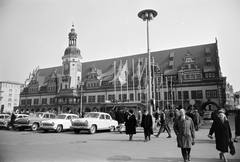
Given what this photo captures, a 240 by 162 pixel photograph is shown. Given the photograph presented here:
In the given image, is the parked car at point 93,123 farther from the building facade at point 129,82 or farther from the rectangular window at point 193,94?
the rectangular window at point 193,94

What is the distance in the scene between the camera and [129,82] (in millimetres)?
53500

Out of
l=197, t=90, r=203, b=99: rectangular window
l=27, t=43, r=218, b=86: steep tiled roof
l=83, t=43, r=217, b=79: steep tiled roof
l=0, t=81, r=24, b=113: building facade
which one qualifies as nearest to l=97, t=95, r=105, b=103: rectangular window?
l=27, t=43, r=218, b=86: steep tiled roof

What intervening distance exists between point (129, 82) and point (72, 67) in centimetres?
2042

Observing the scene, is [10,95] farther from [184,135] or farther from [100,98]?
[184,135]

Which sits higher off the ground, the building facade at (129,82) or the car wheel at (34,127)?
the building facade at (129,82)

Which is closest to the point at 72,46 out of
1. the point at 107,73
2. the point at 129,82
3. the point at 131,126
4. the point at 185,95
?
the point at 107,73

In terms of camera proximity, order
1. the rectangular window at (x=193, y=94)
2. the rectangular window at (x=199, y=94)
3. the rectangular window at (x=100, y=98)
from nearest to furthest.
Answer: the rectangular window at (x=199, y=94) < the rectangular window at (x=193, y=94) < the rectangular window at (x=100, y=98)

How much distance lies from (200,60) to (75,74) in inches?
1452

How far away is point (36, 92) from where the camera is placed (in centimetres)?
7175

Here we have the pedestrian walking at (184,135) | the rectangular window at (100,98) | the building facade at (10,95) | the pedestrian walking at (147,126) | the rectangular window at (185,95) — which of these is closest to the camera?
the pedestrian walking at (184,135)

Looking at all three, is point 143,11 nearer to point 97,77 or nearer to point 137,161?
point 137,161

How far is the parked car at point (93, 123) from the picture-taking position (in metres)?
16.1

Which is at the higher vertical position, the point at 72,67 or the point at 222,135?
the point at 72,67

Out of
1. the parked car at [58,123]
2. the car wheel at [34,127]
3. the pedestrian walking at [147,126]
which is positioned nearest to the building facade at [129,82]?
the parked car at [58,123]
